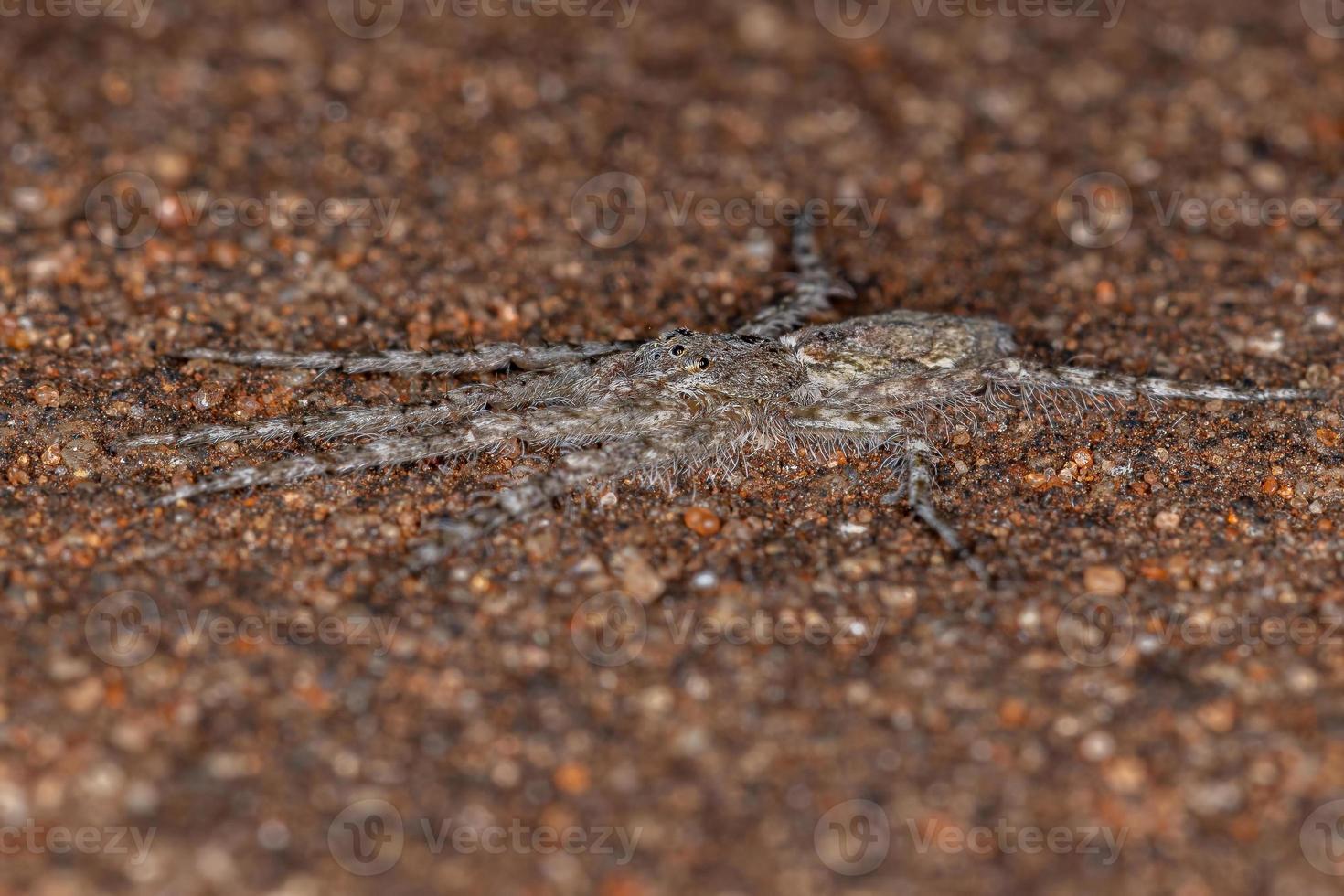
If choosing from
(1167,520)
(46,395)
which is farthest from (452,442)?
(1167,520)

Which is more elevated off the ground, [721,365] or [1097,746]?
[721,365]

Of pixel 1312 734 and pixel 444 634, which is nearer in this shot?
pixel 1312 734

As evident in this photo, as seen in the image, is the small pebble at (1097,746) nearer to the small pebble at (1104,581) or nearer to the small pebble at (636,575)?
the small pebble at (1104,581)

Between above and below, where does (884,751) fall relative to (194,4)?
below

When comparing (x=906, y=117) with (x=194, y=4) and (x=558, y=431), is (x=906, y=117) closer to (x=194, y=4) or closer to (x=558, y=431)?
(x=558, y=431)

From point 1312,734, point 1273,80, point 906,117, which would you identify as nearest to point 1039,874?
point 1312,734

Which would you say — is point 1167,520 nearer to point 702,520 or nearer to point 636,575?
point 702,520

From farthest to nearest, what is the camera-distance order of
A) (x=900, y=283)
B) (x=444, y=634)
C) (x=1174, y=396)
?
(x=900, y=283) → (x=1174, y=396) → (x=444, y=634)
